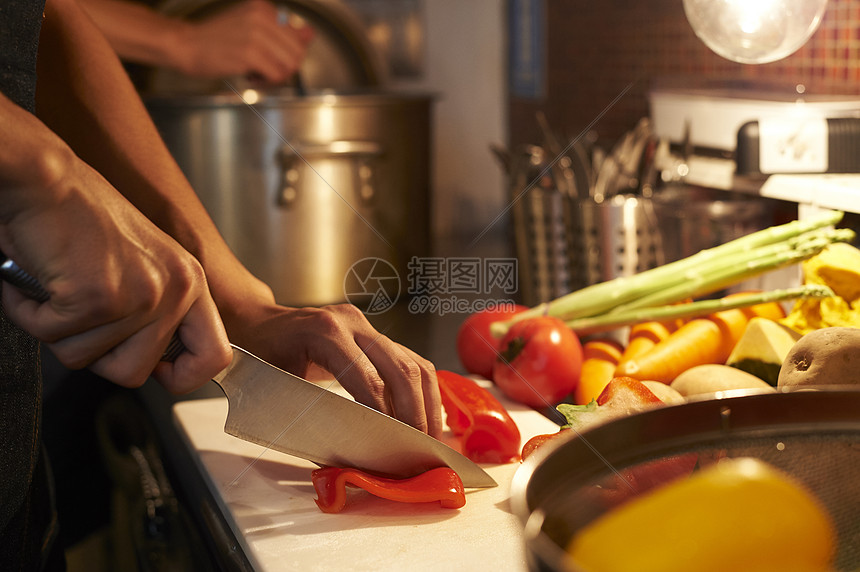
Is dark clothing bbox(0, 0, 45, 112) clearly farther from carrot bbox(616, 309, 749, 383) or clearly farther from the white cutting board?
carrot bbox(616, 309, 749, 383)

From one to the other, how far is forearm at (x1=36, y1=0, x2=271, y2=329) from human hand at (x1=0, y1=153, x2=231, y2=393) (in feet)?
0.61

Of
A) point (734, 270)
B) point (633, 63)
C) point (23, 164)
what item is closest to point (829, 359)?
point (734, 270)

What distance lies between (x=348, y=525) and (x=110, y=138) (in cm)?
29

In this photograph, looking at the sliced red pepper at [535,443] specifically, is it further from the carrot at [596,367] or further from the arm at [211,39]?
the arm at [211,39]

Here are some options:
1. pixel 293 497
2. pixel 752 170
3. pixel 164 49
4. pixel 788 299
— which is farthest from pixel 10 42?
pixel 164 49

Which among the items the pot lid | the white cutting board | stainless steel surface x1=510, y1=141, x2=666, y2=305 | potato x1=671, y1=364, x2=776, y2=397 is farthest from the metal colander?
the pot lid

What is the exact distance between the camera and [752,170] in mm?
822

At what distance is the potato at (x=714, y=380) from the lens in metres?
0.56

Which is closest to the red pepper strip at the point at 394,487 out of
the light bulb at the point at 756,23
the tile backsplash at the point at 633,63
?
the light bulb at the point at 756,23

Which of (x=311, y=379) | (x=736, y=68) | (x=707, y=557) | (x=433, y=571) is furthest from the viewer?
(x=736, y=68)

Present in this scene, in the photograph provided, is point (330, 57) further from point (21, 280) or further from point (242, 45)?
point (21, 280)

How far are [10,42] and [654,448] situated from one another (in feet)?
1.29

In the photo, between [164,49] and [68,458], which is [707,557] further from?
[164,49]

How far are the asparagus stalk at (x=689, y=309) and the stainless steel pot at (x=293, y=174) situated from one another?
2.60ft
